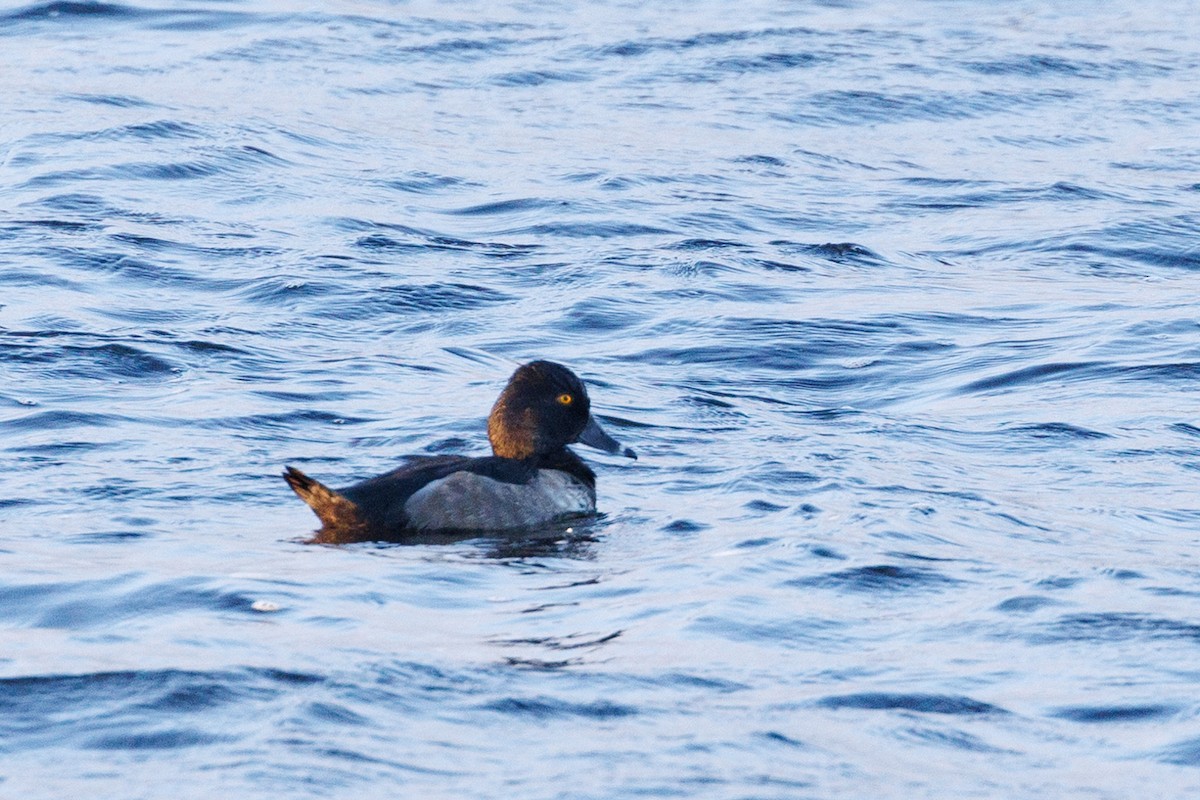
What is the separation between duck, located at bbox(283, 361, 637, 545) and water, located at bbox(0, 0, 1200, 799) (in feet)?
0.55

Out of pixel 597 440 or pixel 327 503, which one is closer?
pixel 327 503

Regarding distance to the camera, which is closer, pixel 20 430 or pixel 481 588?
pixel 481 588

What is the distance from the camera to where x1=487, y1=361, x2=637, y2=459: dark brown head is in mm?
9242

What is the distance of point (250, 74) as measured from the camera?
19.7m

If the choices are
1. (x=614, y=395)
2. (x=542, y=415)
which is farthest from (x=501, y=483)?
(x=614, y=395)

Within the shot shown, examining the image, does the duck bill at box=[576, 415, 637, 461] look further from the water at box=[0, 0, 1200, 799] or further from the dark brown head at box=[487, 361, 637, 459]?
the water at box=[0, 0, 1200, 799]

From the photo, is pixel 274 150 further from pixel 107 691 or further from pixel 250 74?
pixel 107 691

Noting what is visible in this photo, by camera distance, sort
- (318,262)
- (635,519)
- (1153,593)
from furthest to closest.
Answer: (318,262)
(635,519)
(1153,593)

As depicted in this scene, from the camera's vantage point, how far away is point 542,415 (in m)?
9.25

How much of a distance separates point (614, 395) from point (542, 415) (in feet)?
5.22

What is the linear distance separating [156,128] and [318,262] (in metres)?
4.51

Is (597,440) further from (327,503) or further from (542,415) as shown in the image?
(327,503)

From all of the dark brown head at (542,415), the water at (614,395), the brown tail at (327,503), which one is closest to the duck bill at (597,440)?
the dark brown head at (542,415)

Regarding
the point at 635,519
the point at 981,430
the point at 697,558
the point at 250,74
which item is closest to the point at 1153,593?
the point at 697,558
